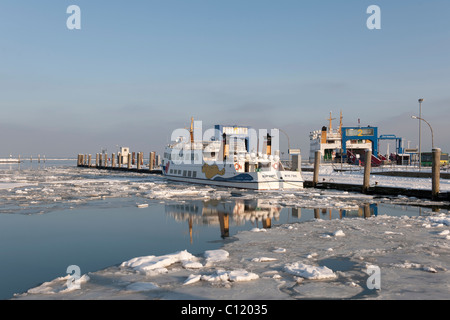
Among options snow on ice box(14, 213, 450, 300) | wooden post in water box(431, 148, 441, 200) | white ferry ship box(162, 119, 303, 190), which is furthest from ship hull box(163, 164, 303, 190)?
snow on ice box(14, 213, 450, 300)

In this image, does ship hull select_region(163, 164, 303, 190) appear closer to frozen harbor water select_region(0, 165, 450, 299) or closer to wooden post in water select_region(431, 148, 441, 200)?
wooden post in water select_region(431, 148, 441, 200)

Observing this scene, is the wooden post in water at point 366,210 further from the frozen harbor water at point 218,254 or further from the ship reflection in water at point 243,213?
the frozen harbor water at point 218,254

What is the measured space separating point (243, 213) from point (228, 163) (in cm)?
1468

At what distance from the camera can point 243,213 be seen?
16062 millimetres

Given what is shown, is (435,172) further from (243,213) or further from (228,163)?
(228,163)

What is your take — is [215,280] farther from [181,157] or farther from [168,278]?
[181,157]

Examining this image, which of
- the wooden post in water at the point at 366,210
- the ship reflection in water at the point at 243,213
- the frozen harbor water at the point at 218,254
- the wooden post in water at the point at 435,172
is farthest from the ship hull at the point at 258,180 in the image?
the frozen harbor water at the point at 218,254

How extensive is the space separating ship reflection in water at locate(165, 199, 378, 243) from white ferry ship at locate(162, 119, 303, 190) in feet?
28.1

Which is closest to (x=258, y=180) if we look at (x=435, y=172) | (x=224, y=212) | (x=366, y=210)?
(x=366, y=210)

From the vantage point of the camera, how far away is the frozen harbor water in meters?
5.90

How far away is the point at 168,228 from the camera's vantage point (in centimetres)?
1234

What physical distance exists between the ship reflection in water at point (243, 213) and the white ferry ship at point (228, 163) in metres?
8.56

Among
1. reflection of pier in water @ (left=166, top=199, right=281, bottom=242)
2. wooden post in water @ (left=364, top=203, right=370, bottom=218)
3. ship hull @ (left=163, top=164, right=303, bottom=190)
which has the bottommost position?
reflection of pier in water @ (left=166, top=199, right=281, bottom=242)

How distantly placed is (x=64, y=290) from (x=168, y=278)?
1.74m
